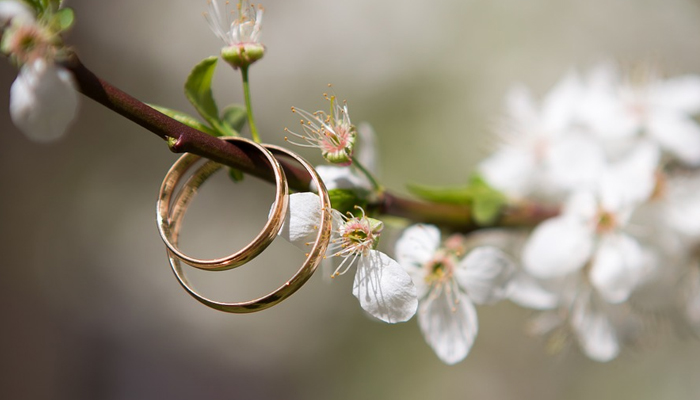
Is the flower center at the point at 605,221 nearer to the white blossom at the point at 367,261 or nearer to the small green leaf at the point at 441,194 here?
the small green leaf at the point at 441,194

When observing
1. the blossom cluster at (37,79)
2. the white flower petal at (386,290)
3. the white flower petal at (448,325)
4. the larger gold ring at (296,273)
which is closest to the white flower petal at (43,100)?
the blossom cluster at (37,79)

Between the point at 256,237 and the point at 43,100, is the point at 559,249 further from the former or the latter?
the point at 43,100

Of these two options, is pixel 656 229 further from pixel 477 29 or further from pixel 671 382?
pixel 477 29

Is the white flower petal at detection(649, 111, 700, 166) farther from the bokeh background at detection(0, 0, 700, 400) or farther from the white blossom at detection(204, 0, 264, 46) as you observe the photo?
the bokeh background at detection(0, 0, 700, 400)

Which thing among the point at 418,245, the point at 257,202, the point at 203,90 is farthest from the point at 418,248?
the point at 257,202

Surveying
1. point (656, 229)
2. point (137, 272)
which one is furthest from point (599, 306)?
point (137, 272)

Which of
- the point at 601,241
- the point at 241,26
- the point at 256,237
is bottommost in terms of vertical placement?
the point at 601,241
